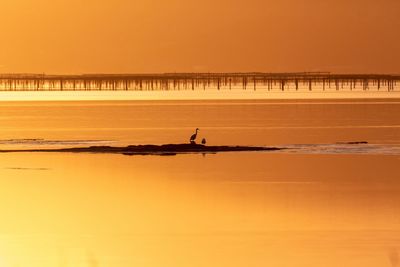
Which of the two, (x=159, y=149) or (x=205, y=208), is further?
(x=159, y=149)

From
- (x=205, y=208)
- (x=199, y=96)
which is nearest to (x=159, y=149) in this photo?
(x=205, y=208)

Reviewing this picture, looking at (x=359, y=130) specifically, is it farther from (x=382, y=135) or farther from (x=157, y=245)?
(x=157, y=245)

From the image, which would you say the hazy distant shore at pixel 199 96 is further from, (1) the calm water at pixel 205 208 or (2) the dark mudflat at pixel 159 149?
(1) the calm water at pixel 205 208

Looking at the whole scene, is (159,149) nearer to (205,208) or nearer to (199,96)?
(205,208)

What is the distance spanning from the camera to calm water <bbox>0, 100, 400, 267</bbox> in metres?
13.4

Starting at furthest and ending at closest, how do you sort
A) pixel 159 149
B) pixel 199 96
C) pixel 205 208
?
pixel 199 96 → pixel 159 149 → pixel 205 208

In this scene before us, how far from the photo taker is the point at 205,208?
17.5m

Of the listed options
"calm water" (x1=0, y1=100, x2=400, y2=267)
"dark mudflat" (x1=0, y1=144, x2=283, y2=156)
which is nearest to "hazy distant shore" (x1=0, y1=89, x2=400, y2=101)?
"dark mudflat" (x1=0, y1=144, x2=283, y2=156)

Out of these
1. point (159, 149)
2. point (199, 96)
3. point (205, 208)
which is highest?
point (199, 96)

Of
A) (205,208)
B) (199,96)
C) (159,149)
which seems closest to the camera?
(205,208)

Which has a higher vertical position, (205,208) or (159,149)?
(159,149)

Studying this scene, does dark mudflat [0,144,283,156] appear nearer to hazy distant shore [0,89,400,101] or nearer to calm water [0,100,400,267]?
calm water [0,100,400,267]

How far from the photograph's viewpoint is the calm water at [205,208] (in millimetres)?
13398

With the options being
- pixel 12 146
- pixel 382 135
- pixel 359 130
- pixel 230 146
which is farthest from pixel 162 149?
pixel 359 130
